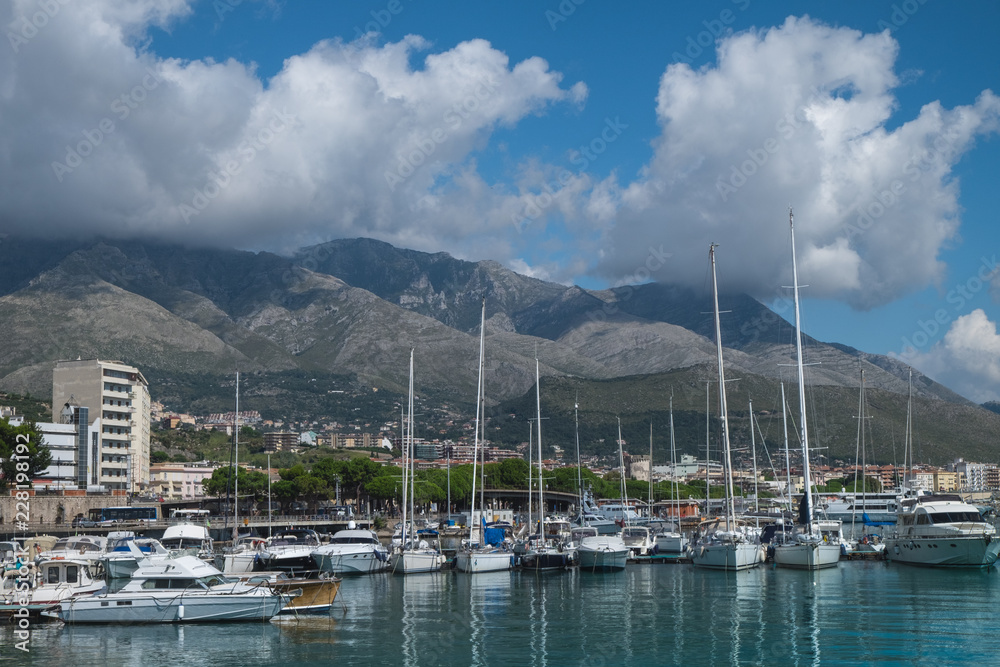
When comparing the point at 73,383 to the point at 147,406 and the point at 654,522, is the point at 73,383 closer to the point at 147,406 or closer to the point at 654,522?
the point at 147,406

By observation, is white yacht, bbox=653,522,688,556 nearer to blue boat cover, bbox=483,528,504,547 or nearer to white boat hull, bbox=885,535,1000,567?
blue boat cover, bbox=483,528,504,547

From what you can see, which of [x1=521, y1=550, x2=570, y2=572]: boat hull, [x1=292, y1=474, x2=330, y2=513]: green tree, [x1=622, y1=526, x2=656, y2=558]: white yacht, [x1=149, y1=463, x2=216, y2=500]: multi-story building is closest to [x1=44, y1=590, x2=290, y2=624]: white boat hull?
[x1=521, y1=550, x2=570, y2=572]: boat hull

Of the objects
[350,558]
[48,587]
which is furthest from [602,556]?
[48,587]

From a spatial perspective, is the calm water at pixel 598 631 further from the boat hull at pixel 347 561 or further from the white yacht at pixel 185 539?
the white yacht at pixel 185 539

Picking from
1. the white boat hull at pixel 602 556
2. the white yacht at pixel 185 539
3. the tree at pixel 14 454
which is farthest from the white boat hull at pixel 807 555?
the tree at pixel 14 454

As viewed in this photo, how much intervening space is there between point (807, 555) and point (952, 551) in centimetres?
964

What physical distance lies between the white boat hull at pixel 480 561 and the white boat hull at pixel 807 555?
1803cm

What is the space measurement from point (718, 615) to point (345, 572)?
98.6 feet

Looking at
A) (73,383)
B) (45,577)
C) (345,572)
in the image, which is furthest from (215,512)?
(45,577)

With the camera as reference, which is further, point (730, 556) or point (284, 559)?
point (284, 559)

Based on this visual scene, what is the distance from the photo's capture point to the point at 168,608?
40.7 m

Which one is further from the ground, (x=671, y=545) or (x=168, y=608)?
(x=168, y=608)

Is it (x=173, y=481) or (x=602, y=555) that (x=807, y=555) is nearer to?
(x=602, y=555)

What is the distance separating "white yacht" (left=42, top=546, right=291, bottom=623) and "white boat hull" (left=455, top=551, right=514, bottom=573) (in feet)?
79.2
